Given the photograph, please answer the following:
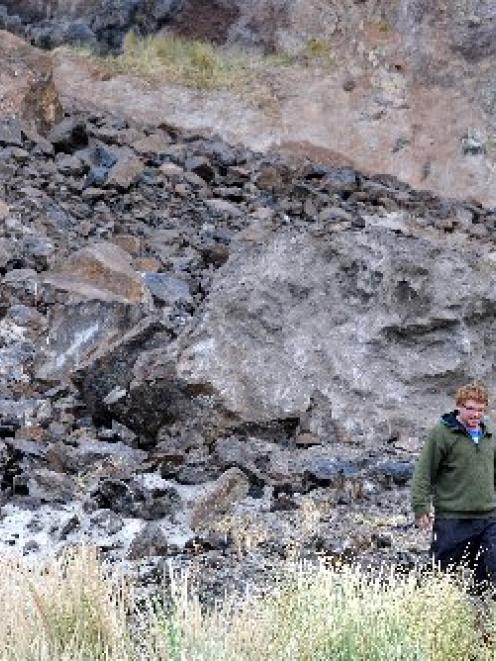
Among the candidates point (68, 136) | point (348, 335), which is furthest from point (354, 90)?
point (348, 335)

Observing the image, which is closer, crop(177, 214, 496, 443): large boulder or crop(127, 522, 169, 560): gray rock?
crop(127, 522, 169, 560): gray rock

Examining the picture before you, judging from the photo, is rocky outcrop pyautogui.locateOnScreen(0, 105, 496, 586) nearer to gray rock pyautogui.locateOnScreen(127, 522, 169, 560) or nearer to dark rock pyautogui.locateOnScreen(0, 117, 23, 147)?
gray rock pyautogui.locateOnScreen(127, 522, 169, 560)

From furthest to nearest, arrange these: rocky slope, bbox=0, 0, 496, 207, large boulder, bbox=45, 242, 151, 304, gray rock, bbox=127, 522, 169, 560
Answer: rocky slope, bbox=0, 0, 496, 207 < large boulder, bbox=45, 242, 151, 304 < gray rock, bbox=127, 522, 169, 560

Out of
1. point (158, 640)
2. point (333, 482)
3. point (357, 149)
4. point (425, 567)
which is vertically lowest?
point (357, 149)

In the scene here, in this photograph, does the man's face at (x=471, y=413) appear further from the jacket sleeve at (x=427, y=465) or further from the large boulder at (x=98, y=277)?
the large boulder at (x=98, y=277)

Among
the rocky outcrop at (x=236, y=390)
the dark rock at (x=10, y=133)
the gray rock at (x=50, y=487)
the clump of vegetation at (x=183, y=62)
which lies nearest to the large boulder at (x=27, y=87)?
the dark rock at (x=10, y=133)

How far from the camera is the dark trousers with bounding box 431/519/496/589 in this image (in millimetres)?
7414

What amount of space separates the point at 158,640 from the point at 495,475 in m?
2.39

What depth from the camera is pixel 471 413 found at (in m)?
7.32

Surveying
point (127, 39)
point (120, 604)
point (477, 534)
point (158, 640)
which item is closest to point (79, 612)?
point (120, 604)

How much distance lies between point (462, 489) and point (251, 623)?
1841 millimetres

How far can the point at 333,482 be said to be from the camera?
10.3 metres

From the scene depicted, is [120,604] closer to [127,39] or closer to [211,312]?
[211,312]

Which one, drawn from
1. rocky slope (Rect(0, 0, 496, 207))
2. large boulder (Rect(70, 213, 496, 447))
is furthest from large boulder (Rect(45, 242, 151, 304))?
rocky slope (Rect(0, 0, 496, 207))
